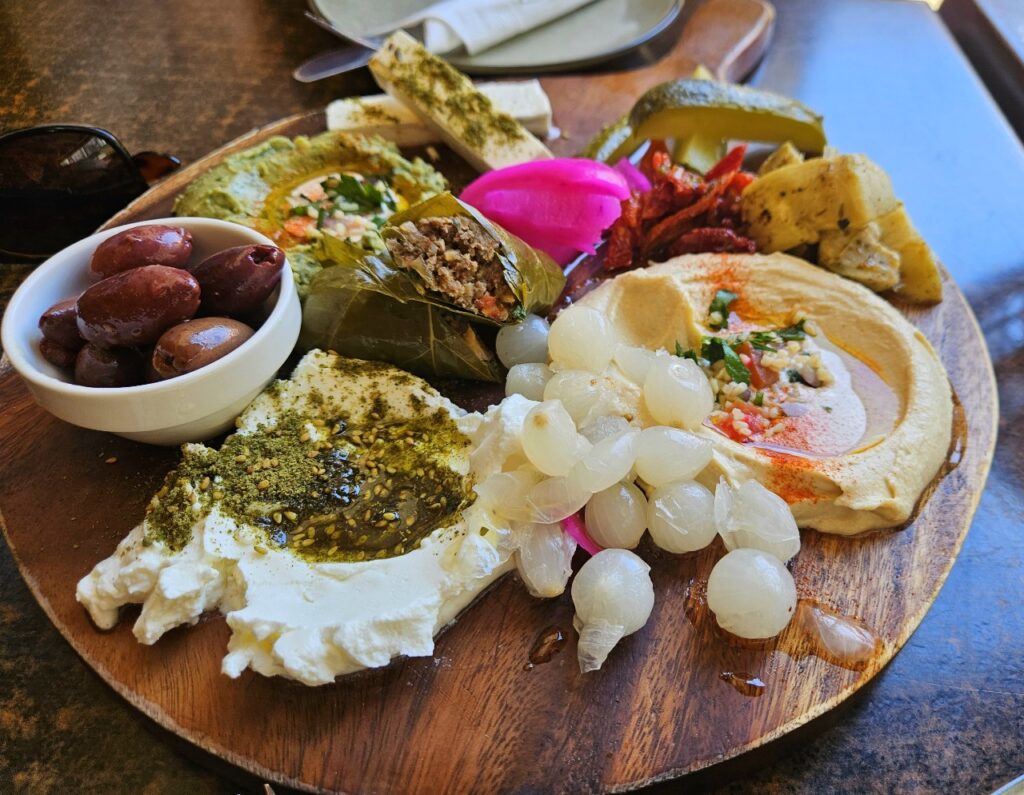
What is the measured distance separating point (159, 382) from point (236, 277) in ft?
0.71

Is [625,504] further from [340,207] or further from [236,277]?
[340,207]

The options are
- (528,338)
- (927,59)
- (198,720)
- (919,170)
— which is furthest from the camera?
(927,59)

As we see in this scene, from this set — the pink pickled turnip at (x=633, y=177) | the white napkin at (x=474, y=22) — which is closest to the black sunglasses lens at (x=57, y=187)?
the white napkin at (x=474, y=22)

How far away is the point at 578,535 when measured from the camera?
124cm

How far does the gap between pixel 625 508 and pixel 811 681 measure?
1.19ft

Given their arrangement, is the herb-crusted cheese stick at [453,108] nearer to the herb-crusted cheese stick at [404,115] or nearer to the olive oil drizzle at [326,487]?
the herb-crusted cheese stick at [404,115]

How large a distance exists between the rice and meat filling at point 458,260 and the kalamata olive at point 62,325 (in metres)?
0.55

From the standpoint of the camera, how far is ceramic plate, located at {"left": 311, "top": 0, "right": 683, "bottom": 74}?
2.36 metres

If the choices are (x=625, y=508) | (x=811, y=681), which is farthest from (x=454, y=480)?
(x=811, y=681)

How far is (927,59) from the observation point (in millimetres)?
2725

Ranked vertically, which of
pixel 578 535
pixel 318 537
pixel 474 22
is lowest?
pixel 318 537

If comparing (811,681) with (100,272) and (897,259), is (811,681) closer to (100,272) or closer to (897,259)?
(897,259)

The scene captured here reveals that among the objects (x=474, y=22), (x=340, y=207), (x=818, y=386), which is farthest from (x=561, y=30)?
(x=818, y=386)

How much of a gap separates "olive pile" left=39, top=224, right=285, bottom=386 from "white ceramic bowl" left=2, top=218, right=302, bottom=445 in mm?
27
